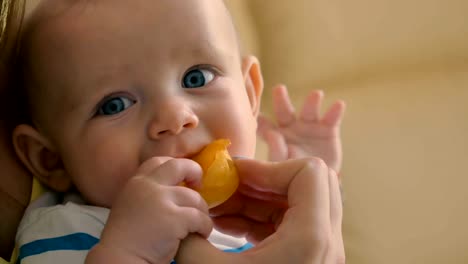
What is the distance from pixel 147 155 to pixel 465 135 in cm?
68

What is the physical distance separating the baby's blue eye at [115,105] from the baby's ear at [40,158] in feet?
0.34

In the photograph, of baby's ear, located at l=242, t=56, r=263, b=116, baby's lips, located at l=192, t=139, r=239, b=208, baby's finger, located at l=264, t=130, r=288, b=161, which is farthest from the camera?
baby's finger, located at l=264, t=130, r=288, b=161

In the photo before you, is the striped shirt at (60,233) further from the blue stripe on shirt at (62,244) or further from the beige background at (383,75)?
the beige background at (383,75)

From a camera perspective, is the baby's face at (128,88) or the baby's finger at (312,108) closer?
the baby's face at (128,88)

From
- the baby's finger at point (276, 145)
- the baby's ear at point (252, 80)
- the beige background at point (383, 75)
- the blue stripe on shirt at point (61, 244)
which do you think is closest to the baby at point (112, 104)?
the blue stripe on shirt at point (61, 244)

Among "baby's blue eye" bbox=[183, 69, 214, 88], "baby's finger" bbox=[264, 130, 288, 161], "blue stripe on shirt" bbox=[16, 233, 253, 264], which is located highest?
"baby's blue eye" bbox=[183, 69, 214, 88]

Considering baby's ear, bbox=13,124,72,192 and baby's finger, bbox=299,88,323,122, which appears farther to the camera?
baby's finger, bbox=299,88,323,122

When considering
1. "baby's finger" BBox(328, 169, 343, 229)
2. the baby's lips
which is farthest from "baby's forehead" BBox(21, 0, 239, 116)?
"baby's finger" BBox(328, 169, 343, 229)

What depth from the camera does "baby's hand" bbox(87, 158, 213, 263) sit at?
605 mm

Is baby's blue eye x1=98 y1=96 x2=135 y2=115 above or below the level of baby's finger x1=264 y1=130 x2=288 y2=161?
above

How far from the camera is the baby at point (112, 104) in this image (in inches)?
28.8

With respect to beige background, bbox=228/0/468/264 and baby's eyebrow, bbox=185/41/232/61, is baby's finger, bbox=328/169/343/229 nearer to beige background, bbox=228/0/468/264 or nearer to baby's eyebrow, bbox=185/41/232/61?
baby's eyebrow, bbox=185/41/232/61

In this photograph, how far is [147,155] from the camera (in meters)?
0.73

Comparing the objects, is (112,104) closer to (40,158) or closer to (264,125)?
(40,158)
